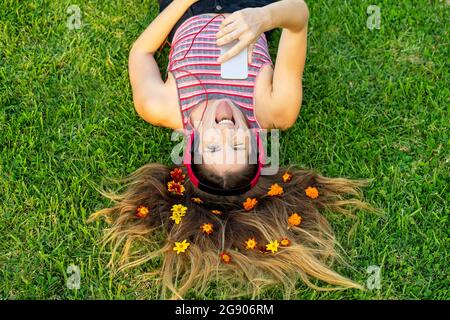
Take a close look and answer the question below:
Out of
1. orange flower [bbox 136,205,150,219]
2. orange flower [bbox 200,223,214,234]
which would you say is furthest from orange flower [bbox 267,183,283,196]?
orange flower [bbox 136,205,150,219]

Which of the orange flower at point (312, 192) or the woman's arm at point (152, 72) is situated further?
the woman's arm at point (152, 72)

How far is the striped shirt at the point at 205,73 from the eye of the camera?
3088 millimetres

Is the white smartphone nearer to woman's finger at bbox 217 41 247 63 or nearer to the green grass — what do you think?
woman's finger at bbox 217 41 247 63

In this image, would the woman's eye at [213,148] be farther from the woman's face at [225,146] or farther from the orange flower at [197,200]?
the orange flower at [197,200]

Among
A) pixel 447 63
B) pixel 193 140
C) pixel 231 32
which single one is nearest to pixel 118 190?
pixel 193 140

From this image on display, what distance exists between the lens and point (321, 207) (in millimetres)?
3045

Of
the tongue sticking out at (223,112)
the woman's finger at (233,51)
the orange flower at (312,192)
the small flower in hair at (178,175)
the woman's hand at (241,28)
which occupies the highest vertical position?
the woman's hand at (241,28)

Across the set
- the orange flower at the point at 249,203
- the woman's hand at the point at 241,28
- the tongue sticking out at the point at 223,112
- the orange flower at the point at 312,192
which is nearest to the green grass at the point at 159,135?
the orange flower at the point at 312,192

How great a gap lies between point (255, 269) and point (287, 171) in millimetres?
588

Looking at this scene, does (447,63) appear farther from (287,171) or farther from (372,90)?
(287,171)

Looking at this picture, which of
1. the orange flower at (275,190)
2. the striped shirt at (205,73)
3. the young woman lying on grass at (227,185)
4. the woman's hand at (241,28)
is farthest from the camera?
the striped shirt at (205,73)

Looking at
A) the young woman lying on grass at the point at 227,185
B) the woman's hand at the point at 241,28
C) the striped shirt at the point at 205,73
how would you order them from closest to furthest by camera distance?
the woman's hand at the point at 241,28 < the young woman lying on grass at the point at 227,185 < the striped shirt at the point at 205,73

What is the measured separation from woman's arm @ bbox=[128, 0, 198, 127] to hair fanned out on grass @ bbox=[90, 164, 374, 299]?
31 centimetres

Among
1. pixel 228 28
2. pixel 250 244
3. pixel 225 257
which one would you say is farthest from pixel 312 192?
pixel 228 28
